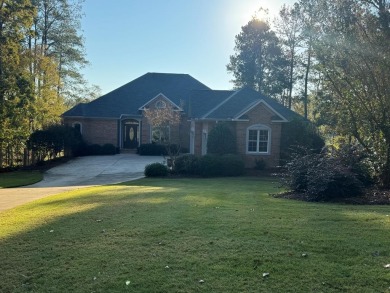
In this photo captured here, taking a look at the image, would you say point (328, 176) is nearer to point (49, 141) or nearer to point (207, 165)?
point (207, 165)

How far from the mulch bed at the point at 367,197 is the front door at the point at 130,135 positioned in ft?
80.1

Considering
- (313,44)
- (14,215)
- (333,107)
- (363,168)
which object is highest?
(313,44)

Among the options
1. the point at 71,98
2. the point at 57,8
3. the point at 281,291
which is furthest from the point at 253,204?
the point at 71,98

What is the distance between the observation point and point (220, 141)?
23.2 m

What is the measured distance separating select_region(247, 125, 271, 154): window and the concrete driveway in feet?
25.1

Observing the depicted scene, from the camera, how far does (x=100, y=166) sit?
25.2 meters

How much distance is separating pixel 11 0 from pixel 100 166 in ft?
40.0

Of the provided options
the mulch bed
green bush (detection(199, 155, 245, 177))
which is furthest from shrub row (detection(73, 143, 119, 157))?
the mulch bed

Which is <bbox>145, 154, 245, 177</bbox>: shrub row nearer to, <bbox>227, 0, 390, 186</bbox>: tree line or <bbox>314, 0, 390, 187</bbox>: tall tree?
<bbox>227, 0, 390, 186</bbox>: tree line

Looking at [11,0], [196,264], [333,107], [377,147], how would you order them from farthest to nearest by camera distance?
[11,0]
[333,107]
[377,147]
[196,264]

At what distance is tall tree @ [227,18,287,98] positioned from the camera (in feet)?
157

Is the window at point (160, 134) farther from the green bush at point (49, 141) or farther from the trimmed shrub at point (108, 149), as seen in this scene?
the green bush at point (49, 141)

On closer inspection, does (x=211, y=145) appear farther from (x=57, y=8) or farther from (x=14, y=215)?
(x=57, y=8)

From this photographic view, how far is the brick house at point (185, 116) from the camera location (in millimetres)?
24234
